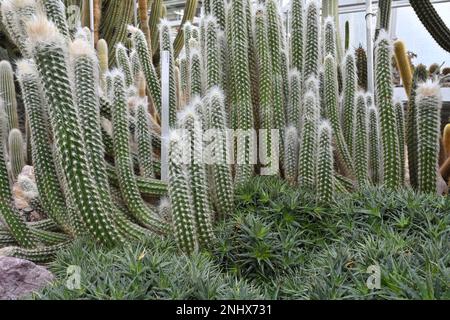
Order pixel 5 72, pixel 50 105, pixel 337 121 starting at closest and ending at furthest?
pixel 50 105 < pixel 337 121 < pixel 5 72

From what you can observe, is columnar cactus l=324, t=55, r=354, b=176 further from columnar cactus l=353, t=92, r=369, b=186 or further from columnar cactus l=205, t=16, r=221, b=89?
columnar cactus l=205, t=16, r=221, b=89

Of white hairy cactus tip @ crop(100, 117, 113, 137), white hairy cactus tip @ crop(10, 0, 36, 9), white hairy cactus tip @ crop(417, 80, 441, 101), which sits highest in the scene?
white hairy cactus tip @ crop(10, 0, 36, 9)

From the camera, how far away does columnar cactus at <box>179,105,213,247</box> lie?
5.83 ft

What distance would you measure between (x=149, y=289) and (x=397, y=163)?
144 centimetres

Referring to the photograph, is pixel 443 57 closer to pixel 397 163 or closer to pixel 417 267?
pixel 397 163

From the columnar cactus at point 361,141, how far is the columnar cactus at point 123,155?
1.05 m

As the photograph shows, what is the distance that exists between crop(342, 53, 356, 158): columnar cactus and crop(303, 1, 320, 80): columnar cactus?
248mm

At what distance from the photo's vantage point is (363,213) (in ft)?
6.07

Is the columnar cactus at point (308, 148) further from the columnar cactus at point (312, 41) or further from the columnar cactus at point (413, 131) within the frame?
the columnar cactus at point (413, 131)

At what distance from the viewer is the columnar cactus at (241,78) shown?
2.24 meters

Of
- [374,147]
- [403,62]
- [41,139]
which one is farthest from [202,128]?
[403,62]

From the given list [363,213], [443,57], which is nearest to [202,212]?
[363,213]

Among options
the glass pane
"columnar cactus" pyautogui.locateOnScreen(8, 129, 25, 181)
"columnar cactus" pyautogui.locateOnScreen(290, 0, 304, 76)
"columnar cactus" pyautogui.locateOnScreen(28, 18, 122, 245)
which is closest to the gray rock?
"columnar cactus" pyautogui.locateOnScreen(28, 18, 122, 245)

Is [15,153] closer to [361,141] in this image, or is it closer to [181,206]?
[181,206]
